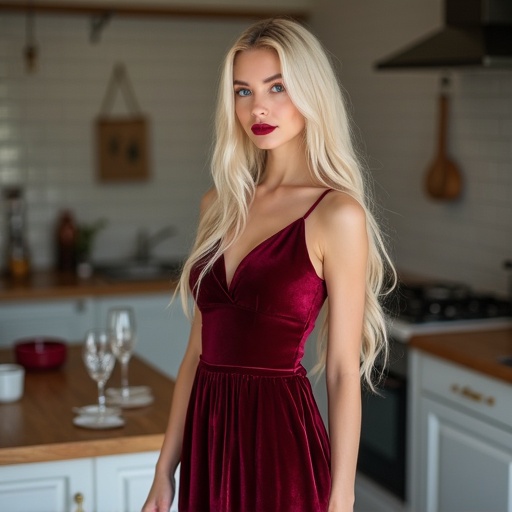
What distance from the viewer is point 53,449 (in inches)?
92.1

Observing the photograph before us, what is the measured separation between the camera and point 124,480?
2.48 m

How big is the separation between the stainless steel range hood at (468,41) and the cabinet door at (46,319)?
1.87 meters

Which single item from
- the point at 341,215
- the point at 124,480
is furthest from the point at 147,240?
the point at 341,215

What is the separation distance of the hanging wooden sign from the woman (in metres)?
3.34

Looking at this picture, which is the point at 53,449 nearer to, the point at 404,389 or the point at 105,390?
the point at 105,390

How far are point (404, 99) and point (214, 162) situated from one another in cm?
284

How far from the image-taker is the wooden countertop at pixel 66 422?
2.35 meters

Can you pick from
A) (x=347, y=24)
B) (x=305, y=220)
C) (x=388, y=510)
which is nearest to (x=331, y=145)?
(x=305, y=220)

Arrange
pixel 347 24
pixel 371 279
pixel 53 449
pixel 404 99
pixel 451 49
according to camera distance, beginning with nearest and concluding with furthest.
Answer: pixel 371 279
pixel 53 449
pixel 451 49
pixel 404 99
pixel 347 24

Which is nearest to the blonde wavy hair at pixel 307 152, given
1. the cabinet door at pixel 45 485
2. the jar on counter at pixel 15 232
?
the cabinet door at pixel 45 485

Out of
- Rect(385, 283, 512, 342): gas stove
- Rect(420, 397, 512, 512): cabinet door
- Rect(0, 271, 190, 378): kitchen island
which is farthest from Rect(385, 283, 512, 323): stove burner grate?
Rect(0, 271, 190, 378): kitchen island

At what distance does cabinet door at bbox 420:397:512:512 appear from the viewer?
A: 10.6 ft

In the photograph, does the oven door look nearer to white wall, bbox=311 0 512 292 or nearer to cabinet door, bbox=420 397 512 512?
cabinet door, bbox=420 397 512 512

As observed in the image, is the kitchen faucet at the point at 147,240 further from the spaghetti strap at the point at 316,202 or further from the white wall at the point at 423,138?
the spaghetti strap at the point at 316,202
